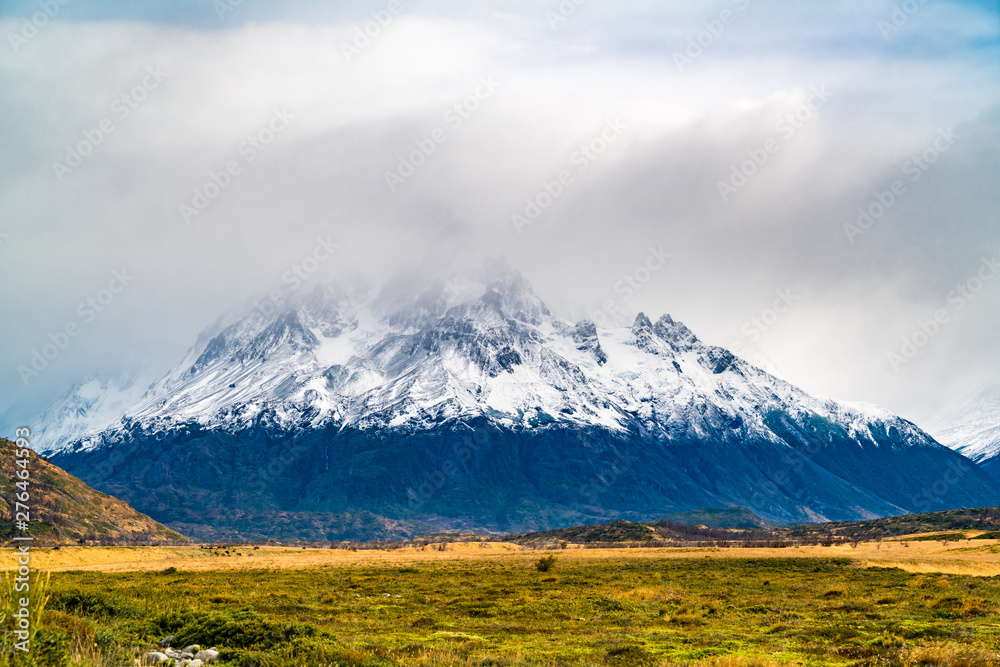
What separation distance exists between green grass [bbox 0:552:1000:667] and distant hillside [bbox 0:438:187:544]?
9065cm

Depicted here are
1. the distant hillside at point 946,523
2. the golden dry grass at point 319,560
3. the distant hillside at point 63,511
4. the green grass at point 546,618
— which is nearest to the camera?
the green grass at point 546,618

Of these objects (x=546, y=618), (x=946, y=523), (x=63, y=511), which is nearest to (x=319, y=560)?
(x=546, y=618)

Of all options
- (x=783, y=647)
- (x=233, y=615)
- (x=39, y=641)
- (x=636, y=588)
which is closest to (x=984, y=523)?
(x=636, y=588)

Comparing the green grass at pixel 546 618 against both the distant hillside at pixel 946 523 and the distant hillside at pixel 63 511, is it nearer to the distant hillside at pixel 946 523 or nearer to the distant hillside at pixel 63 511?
the distant hillside at pixel 63 511

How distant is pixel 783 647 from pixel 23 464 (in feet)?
99.0

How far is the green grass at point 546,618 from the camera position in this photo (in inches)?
1072

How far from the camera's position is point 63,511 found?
17212cm

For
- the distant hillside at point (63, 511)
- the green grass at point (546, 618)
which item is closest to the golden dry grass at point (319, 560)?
the green grass at point (546, 618)

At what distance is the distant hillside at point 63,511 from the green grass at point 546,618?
90.7 m

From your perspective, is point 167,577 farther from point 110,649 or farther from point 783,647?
point 783,647

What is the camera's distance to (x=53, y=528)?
492ft

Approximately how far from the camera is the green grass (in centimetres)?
2723

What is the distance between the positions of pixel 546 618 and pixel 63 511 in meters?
166

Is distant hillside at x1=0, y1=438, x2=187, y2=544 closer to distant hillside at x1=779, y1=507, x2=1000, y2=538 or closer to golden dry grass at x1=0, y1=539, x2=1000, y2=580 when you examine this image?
golden dry grass at x1=0, y1=539, x2=1000, y2=580
